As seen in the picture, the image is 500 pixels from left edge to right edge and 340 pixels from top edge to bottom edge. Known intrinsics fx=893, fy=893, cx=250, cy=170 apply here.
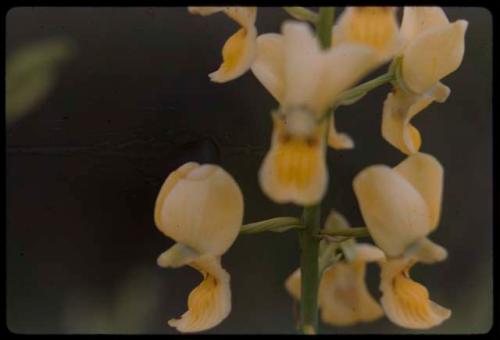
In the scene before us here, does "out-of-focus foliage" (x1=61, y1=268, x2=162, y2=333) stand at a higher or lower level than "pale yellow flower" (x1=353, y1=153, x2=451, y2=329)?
lower

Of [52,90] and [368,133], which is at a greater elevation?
[52,90]

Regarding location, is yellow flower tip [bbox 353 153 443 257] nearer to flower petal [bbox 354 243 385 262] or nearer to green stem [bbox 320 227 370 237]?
green stem [bbox 320 227 370 237]

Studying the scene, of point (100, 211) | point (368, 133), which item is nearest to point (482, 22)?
point (368, 133)

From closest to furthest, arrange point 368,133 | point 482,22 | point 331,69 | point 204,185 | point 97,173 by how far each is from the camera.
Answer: point 331,69, point 204,185, point 482,22, point 97,173, point 368,133

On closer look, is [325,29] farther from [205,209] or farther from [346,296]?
[346,296]

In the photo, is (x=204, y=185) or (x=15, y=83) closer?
(x=204, y=185)

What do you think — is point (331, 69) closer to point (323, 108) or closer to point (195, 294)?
point (323, 108)

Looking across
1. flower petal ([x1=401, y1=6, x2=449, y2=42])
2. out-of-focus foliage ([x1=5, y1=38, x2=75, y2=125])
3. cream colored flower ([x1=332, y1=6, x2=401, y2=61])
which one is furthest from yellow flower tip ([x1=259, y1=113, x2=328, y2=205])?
out-of-focus foliage ([x1=5, y1=38, x2=75, y2=125])
